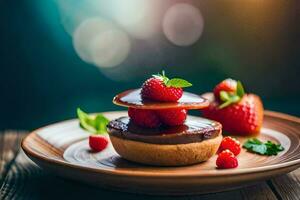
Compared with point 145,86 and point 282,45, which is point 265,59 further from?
point 145,86

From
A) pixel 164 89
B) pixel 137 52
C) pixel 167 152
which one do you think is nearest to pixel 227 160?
pixel 167 152

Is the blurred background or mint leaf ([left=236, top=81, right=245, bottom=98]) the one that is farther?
the blurred background

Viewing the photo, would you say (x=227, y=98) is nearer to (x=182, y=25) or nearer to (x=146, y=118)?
(x=146, y=118)

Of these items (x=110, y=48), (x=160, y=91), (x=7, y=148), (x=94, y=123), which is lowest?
(x=7, y=148)

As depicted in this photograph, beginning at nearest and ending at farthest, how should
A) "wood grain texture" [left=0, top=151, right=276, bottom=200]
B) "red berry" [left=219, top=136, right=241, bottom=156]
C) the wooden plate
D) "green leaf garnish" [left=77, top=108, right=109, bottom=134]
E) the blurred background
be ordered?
the wooden plate, "wood grain texture" [left=0, top=151, right=276, bottom=200], "red berry" [left=219, top=136, right=241, bottom=156], "green leaf garnish" [left=77, top=108, right=109, bottom=134], the blurred background

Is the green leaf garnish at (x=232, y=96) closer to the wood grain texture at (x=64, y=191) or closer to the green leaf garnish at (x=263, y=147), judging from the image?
the green leaf garnish at (x=263, y=147)

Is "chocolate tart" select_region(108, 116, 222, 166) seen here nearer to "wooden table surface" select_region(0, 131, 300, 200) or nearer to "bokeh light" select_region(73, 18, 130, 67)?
"wooden table surface" select_region(0, 131, 300, 200)

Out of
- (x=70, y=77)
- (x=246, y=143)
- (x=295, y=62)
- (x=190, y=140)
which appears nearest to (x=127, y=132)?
(x=190, y=140)

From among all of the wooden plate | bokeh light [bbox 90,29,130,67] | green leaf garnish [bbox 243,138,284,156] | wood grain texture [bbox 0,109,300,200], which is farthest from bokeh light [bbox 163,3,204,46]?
wood grain texture [bbox 0,109,300,200]
